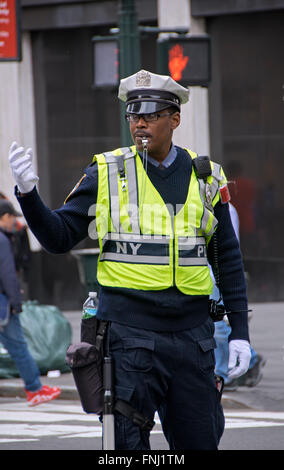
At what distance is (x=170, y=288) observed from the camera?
159 inches

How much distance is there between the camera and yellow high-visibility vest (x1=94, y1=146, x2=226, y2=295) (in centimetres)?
402

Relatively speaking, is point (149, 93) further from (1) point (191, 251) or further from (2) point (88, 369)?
(2) point (88, 369)

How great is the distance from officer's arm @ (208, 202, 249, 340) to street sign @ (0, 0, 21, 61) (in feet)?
→ 27.8

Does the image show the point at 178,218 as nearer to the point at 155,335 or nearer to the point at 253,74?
the point at 155,335

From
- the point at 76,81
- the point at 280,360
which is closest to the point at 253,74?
the point at 76,81

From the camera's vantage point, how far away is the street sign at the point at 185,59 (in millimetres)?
10156

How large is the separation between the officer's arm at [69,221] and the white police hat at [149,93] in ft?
1.01

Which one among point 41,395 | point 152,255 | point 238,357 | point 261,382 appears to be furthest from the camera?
point 261,382

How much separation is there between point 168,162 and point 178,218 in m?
0.27

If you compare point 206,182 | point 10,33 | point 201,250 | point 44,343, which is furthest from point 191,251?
point 10,33

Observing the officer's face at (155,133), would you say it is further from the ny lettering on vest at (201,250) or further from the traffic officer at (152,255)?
the ny lettering on vest at (201,250)

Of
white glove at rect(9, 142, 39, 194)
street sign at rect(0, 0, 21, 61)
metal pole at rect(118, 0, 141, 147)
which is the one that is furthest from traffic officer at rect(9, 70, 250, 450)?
street sign at rect(0, 0, 21, 61)

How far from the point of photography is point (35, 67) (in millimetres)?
16016

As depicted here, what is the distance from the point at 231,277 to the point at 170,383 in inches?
22.3
